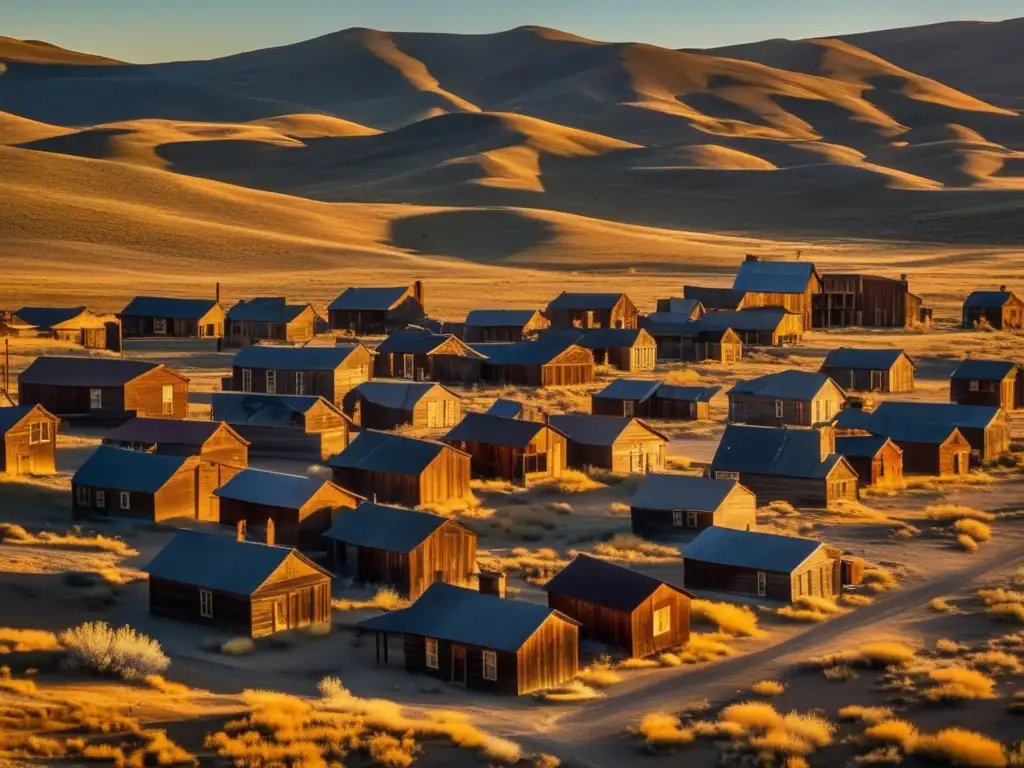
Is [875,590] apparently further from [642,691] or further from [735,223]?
[735,223]

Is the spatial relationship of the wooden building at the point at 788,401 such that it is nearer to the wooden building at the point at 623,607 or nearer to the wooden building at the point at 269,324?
the wooden building at the point at 623,607

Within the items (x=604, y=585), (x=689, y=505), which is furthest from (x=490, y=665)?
(x=689, y=505)

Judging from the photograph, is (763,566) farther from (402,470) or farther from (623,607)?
(402,470)

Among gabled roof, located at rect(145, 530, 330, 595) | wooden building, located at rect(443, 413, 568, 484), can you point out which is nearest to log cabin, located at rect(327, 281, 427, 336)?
wooden building, located at rect(443, 413, 568, 484)

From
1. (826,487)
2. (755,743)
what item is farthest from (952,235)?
(755,743)

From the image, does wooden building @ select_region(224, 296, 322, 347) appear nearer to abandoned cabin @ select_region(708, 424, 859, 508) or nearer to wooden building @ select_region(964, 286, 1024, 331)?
abandoned cabin @ select_region(708, 424, 859, 508)

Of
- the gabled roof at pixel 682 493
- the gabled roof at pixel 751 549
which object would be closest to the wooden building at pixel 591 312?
the gabled roof at pixel 682 493
